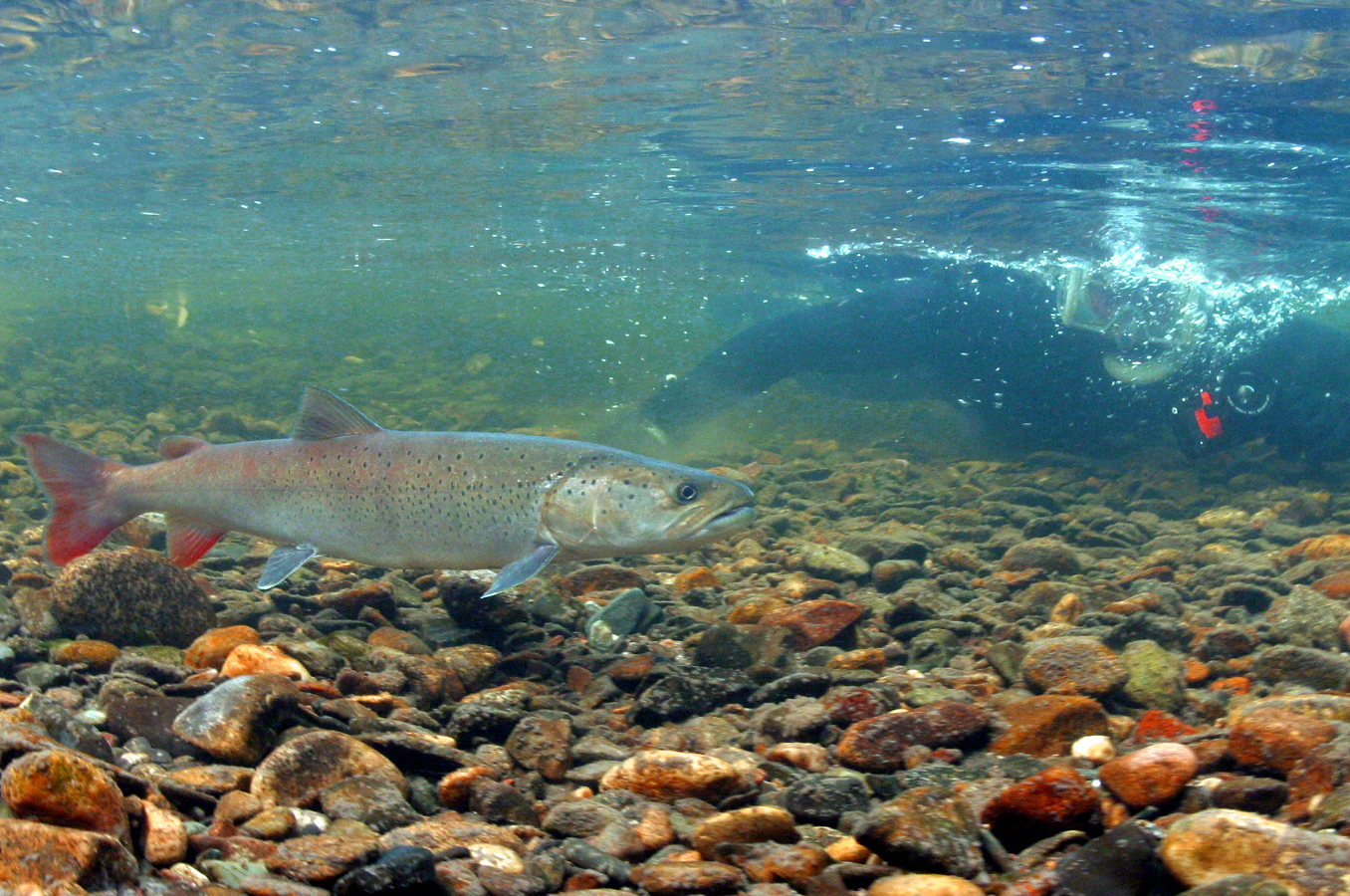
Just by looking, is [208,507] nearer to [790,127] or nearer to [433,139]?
[790,127]

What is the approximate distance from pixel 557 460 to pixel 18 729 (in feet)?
10.1

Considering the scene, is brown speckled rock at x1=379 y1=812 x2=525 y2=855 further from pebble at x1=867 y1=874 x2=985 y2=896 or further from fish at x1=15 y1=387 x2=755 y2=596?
fish at x1=15 y1=387 x2=755 y2=596

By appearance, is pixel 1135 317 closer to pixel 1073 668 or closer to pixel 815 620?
pixel 815 620

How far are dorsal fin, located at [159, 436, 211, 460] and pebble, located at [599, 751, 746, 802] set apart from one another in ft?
13.5

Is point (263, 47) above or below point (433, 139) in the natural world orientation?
above

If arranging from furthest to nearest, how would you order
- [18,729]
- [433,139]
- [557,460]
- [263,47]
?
[433,139] < [263,47] < [557,460] < [18,729]

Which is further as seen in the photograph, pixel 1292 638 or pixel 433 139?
pixel 433 139

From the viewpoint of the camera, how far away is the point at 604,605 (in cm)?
602

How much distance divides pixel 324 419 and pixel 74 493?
1.56 m

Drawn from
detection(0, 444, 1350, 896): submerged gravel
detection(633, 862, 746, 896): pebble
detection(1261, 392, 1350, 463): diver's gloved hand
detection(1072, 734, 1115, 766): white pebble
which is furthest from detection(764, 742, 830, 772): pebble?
detection(1261, 392, 1350, 463): diver's gloved hand

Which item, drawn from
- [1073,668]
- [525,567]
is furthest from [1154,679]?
[525,567]

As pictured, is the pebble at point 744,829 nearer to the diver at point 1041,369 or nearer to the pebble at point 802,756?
the pebble at point 802,756

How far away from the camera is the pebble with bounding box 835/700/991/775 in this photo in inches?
132

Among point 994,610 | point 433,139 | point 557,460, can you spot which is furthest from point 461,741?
point 433,139
